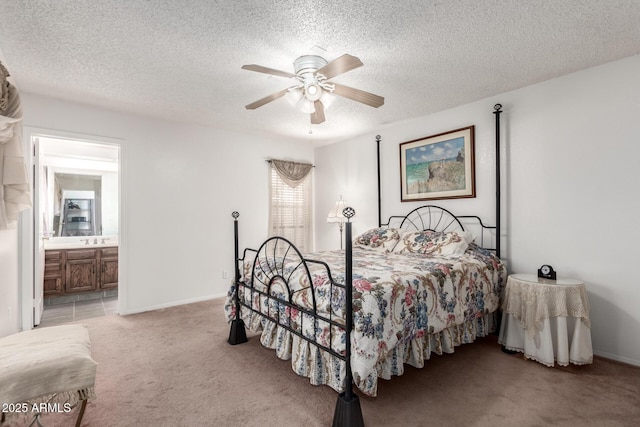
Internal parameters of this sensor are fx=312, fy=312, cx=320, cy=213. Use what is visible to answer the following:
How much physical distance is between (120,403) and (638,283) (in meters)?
3.94

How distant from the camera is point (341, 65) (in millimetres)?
2057

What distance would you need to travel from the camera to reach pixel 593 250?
2701 millimetres

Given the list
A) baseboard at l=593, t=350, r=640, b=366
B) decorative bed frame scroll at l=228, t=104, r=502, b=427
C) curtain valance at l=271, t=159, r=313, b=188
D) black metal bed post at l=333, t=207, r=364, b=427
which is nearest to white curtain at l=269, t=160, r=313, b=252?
curtain valance at l=271, t=159, r=313, b=188

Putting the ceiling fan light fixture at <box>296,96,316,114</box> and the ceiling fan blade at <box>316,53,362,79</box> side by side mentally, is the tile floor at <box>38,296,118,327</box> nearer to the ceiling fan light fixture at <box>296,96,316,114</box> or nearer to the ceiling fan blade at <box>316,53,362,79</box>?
the ceiling fan light fixture at <box>296,96,316,114</box>

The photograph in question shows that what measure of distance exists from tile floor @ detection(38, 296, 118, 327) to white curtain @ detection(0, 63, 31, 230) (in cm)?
182

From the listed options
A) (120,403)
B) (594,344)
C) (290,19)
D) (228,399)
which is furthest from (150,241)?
(594,344)

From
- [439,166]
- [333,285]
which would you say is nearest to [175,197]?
[333,285]

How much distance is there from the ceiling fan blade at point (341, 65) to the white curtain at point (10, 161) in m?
2.17

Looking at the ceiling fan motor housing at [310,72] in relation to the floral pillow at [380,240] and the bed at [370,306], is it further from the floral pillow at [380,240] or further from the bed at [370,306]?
the floral pillow at [380,240]

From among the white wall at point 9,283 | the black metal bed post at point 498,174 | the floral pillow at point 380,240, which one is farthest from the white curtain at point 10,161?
the black metal bed post at point 498,174

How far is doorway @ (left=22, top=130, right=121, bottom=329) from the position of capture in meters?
4.46

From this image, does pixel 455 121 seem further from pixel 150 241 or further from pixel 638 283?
pixel 150 241

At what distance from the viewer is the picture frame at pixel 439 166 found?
11.7 ft

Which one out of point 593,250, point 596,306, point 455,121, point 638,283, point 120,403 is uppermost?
point 455,121
